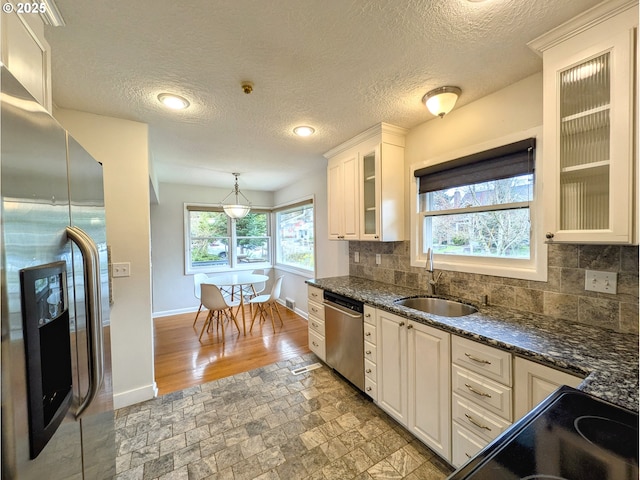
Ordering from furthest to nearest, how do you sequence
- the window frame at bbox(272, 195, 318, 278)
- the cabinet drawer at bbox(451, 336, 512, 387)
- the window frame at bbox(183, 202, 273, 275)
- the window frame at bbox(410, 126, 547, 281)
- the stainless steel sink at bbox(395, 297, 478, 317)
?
1. the window frame at bbox(183, 202, 273, 275)
2. the window frame at bbox(272, 195, 318, 278)
3. the stainless steel sink at bbox(395, 297, 478, 317)
4. the window frame at bbox(410, 126, 547, 281)
5. the cabinet drawer at bbox(451, 336, 512, 387)

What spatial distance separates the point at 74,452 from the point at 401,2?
2.02 m

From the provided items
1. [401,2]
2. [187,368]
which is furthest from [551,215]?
[187,368]

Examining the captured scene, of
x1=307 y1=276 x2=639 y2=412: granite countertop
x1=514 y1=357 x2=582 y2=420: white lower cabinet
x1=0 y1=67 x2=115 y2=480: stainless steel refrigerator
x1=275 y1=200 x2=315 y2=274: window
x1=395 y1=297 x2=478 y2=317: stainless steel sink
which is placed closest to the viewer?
x1=0 y1=67 x2=115 y2=480: stainless steel refrigerator

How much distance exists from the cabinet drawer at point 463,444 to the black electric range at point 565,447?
837 millimetres

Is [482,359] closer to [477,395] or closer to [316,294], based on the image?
[477,395]

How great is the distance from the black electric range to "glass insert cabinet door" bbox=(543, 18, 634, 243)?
33.5 inches

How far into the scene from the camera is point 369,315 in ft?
6.80

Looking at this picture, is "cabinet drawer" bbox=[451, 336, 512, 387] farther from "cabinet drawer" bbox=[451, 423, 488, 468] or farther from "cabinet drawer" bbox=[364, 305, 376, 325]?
"cabinet drawer" bbox=[364, 305, 376, 325]

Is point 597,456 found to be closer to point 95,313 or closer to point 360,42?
point 95,313

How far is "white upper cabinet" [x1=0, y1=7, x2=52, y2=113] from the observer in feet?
2.78

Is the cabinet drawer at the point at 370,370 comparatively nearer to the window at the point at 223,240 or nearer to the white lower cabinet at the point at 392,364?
the white lower cabinet at the point at 392,364

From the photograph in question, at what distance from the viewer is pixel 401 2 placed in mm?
1132

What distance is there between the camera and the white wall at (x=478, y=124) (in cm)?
167

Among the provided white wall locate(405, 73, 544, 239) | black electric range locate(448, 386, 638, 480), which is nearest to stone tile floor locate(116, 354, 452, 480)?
black electric range locate(448, 386, 638, 480)
